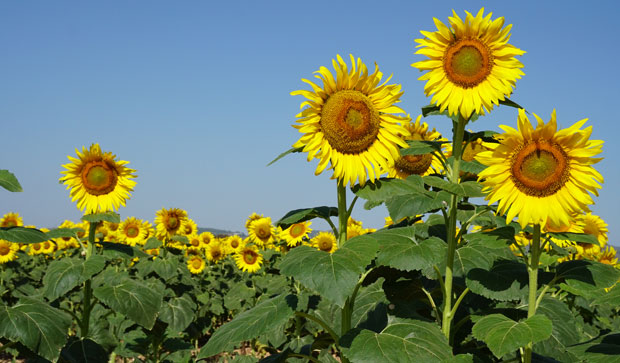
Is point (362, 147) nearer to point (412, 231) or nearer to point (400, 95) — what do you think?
point (400, 95)

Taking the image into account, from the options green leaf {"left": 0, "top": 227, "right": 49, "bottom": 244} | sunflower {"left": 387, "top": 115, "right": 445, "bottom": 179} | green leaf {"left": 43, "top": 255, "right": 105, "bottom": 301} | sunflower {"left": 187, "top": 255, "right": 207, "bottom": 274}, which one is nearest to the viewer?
green leaf {"left": 0, "top": 227, "right": 49, "bottom": 244}

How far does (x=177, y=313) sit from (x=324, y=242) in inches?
100

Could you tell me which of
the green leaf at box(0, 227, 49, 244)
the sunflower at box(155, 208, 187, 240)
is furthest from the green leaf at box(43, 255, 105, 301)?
the sunflower at box(155, 208, 187, 240)

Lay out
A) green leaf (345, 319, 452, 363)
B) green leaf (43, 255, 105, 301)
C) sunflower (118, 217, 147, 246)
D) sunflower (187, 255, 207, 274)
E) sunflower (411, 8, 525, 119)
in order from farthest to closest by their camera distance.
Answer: sunflower (187, 255, 207, 274) → sunflower (118, 217, 147, 246) → green leaf (43, 255, 105, 301) → sunflower (411, 8, 525, 119) → green leaf (345, 319, 452, 363)

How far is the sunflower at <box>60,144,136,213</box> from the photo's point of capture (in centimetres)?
482

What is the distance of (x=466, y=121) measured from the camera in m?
3.29

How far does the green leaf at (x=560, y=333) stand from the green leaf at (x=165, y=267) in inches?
210

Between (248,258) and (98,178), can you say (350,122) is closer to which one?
(98,178)

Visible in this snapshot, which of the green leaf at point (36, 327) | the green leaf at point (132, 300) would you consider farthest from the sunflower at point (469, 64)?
the green leaf at point (36, 327)

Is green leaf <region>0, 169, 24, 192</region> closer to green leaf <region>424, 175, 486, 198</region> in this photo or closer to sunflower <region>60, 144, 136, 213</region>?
sunflower <region>60, 144, 136, 213</region>

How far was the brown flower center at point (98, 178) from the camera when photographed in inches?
190

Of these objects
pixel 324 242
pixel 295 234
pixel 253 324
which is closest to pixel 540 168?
pixel 253 324

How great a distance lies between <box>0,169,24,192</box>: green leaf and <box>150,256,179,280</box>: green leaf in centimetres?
392

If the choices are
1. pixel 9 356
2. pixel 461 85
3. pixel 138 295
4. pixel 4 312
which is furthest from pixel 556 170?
pixel 9 356
